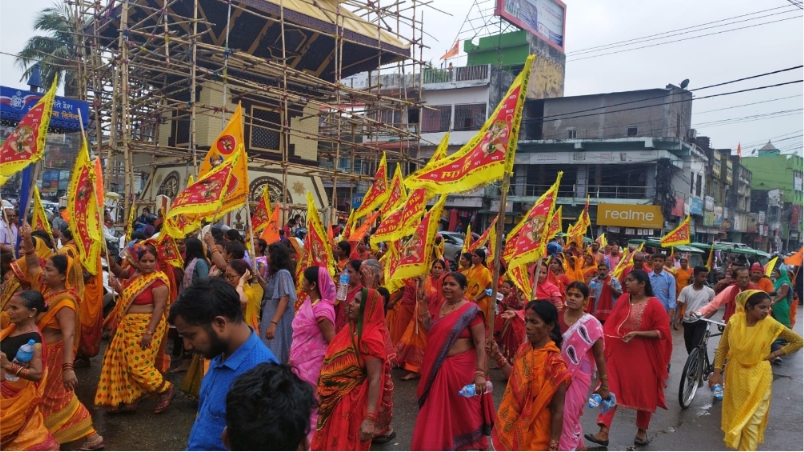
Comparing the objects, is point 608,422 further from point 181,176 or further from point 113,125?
point 181,176

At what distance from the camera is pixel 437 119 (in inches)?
1262

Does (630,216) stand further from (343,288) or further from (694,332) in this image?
(343,288)

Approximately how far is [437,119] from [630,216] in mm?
11444

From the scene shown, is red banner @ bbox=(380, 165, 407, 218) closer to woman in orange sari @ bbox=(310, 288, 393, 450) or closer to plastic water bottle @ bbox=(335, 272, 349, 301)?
plastic water bottle @ bbox=(335, 272, 349, 301)

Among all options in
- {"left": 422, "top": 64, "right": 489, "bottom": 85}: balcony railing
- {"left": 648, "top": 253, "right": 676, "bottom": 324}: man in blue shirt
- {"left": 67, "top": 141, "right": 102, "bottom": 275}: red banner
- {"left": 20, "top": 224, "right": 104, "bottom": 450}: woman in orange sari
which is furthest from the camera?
{"left": 422, "top": 64, "right": 489, "bottom": 85}: balcony railing

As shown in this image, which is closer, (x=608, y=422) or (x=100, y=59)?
(x=608, y=422)

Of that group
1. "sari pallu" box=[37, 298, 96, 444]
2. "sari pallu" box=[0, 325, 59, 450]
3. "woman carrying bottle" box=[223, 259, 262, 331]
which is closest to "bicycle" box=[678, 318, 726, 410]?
"woman carrying bottle" box=[223, 259, 262, 331]

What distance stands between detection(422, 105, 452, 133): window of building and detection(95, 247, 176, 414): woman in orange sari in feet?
90.6

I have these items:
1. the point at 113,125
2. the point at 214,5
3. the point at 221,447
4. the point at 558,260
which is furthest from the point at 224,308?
the point at 214,5

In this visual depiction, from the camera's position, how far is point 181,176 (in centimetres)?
1827

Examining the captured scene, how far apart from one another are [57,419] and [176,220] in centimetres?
359

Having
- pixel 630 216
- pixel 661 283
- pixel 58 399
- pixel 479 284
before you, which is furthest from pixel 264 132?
pixel 630 216

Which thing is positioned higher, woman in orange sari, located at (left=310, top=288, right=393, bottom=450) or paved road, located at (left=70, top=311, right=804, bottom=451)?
woman in orange sari, located at (left=310, top=288, right=393, bottom=450)

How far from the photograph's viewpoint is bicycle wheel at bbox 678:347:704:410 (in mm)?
6410
